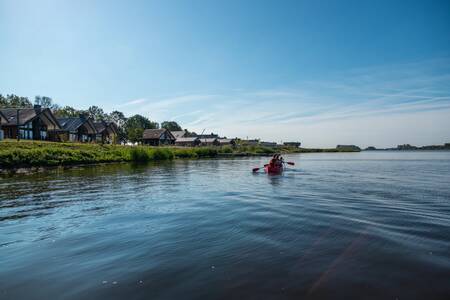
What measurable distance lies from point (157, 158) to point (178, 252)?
55030mm

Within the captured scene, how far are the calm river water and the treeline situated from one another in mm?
85175

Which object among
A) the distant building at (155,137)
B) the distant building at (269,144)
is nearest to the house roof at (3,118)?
the distant building at (155,137)

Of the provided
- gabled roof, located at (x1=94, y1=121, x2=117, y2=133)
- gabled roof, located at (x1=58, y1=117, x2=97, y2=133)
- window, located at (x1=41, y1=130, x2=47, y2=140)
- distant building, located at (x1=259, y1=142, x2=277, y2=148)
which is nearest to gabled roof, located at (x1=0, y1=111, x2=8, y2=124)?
window, located at (x1=41, y1=130, x2=47, y2=140)

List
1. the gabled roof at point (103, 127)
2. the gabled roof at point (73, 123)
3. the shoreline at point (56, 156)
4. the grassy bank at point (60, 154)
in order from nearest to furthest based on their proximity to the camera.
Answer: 1. the shoreline at point (56, 156)
2. the grassy bank at point (60, 154)
3. the gabled roof at point (73, 123)
4. the gabled roof at point (103, 127)

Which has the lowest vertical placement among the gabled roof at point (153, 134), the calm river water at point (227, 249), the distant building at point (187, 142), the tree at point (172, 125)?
the calm river water at point (227, 249)

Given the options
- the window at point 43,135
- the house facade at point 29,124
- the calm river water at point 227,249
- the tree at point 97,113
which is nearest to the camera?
the calm river water at point 227,249

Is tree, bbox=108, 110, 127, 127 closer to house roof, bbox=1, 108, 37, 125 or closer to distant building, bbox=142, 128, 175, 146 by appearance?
distant building, bbox=142, 128, 175, 146

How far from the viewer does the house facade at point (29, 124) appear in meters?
53.2

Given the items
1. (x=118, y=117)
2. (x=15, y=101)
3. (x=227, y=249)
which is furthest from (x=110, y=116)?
(x=227, y=249)

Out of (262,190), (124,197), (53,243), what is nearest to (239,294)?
(53,243)

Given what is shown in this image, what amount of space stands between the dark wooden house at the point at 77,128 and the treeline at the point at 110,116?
1383 cm

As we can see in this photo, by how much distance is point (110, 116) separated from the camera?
139250mm

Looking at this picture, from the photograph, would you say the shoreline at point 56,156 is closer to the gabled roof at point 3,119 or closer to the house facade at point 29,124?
the gabled roof at point 3,119

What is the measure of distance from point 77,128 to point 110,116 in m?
71.8
